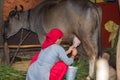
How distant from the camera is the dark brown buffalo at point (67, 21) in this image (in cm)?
892

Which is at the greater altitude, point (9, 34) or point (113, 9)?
point (113, 9)

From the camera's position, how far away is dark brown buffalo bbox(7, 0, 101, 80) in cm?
892

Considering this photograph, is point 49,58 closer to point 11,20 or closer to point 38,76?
Answer: point 38,76

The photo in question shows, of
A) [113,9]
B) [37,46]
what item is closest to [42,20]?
[37,46]

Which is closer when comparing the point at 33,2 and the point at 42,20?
the point at 42,20

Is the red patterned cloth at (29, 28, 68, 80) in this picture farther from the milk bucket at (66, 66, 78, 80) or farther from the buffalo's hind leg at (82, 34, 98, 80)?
the buffalo's hind leg at (82, 34, 98, 80)

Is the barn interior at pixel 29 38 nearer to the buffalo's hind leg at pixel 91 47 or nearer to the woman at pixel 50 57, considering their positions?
the buffalo's hind leg at pixel 91 47

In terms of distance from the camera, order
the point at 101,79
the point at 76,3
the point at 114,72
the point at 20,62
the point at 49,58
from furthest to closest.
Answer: the point at 20,62 < the point at 76,3 < the point at 114,72 < the point at 49,58 < the point at 101,79

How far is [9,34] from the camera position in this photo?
1027 cm

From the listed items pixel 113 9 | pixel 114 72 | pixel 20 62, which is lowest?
pixel 20 62

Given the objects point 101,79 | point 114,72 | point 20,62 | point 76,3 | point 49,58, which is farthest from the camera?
point 20,62

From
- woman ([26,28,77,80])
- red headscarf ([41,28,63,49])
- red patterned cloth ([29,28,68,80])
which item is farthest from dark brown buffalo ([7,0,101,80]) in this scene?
red headscarf ([41,28,63,49])

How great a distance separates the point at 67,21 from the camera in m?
9.34

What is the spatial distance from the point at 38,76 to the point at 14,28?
4.00 meters
